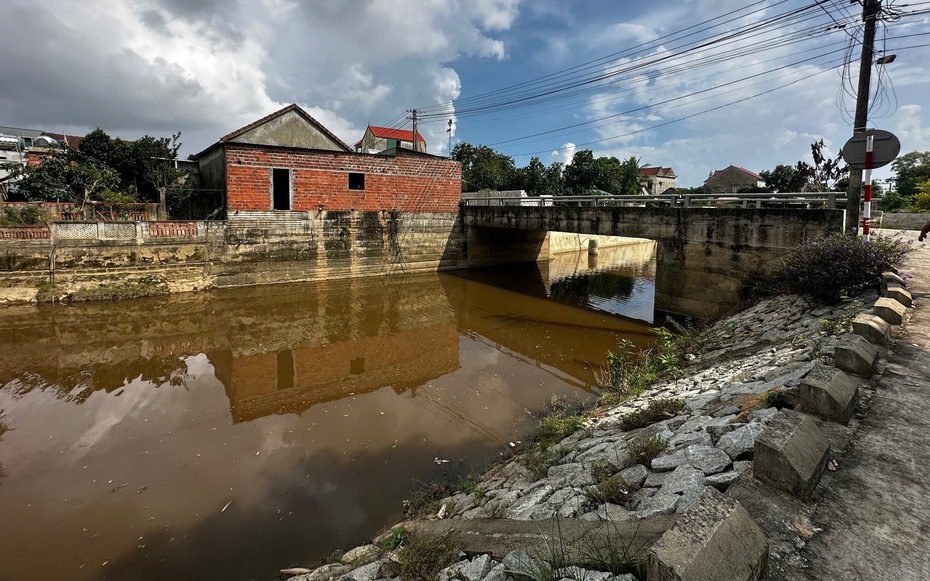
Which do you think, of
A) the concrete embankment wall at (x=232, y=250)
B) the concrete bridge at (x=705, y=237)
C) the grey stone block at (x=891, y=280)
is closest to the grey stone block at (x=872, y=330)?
the grey stone block at (x=891, y=280)

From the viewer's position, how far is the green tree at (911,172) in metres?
32.8

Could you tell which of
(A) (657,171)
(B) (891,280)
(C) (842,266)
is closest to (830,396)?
(B) (891,280)

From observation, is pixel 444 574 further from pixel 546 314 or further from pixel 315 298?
pixel 315 298

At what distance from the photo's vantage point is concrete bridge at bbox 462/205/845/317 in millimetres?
9711

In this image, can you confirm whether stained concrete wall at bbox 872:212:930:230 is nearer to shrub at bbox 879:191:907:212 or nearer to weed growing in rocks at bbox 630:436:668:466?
shrub at bbox 879:191:907:212

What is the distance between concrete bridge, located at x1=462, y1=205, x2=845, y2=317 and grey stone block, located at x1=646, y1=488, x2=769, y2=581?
32.5 ft

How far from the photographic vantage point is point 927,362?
3.77 metres

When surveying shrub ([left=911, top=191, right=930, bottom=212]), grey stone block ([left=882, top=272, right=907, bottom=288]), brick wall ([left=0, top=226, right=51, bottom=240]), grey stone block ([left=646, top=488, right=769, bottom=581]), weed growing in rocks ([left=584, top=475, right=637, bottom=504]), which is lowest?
weed growing in rocks ([left=584, top=475, right=637, bottom=504])

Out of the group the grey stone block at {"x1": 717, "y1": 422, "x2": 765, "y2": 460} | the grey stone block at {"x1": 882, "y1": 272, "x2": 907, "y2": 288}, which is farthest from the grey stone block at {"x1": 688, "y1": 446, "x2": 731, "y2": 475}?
the grey stone block at {"x1": 882, "y1": 272, "x2": 907, "y2": 288}

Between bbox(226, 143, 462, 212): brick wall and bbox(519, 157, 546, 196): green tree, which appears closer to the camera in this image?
bbox(226, 143, 462, 212): brick wall

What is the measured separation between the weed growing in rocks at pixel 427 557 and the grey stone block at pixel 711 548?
159 centimetres

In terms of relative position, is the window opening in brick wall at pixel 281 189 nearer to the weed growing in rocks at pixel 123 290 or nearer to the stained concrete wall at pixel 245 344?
the stained concrete wall at pixel 245 344

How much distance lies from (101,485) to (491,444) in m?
4.82

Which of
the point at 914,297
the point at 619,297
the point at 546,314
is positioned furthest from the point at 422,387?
the point at 619,297
